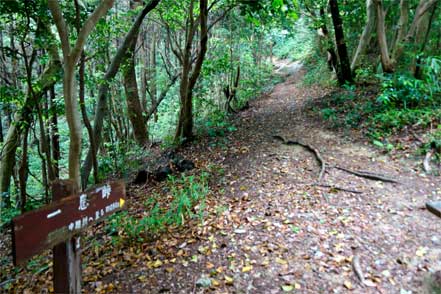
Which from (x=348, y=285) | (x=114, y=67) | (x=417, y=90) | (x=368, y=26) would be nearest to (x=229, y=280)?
(x=348, y=285)

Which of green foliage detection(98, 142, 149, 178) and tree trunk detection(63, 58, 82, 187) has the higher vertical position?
tree trunk detection(63, 58, 82, 187)

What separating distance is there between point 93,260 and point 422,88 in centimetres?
783

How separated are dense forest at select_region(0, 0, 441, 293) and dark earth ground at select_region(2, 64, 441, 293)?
0.9 inches

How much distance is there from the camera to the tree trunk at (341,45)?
10.1 metres

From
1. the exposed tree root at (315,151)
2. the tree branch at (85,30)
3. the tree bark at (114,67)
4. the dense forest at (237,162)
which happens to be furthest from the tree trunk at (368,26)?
the tree branch at (85,30)

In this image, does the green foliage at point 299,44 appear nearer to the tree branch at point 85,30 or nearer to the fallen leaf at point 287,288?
the tree branch at point 85,30

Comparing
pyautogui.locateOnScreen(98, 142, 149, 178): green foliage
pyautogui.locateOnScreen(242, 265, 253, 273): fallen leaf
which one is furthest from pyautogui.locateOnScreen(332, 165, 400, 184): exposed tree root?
pyautogui.locateOnScreen(98, 142, 149, 178): green foliage

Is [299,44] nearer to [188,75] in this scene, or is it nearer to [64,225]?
[188,75]

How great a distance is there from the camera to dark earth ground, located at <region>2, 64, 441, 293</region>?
3.52 m

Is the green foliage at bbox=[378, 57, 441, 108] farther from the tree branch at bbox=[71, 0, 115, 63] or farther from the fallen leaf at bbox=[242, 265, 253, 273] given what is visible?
the tree branch at bbox=[71, 0, 115, 63]

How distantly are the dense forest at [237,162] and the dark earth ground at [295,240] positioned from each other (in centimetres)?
2

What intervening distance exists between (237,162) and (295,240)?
3431 mm

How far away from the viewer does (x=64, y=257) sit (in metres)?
2.54

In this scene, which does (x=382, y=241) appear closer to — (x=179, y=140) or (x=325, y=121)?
(x=325, y=121)
